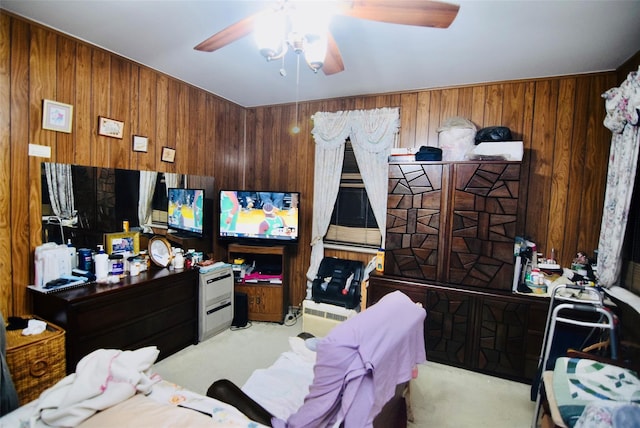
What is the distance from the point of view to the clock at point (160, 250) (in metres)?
2.88

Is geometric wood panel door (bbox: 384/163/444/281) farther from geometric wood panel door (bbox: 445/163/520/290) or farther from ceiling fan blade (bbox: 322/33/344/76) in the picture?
ceiling fan blade (bbox: 322/33/344/76)

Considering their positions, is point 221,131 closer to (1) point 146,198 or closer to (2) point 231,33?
(1) point 146,198

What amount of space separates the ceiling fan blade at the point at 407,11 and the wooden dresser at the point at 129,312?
7.79ft

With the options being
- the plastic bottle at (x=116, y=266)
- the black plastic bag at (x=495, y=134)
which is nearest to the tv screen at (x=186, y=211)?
the plastic bottle at (x=116, y=266)

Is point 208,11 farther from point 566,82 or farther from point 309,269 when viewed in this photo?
point 566,82

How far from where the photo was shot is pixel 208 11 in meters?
1.93

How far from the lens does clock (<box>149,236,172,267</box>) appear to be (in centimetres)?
288

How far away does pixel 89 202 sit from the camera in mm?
2514

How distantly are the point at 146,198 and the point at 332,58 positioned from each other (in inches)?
86.1

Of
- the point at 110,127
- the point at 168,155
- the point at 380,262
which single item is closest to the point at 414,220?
the point at 380,262

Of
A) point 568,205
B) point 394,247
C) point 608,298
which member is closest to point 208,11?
point 394,247

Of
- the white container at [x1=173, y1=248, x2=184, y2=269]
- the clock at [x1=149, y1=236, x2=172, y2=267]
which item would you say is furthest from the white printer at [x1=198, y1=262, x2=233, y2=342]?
the clock at [x1=149, y1=236, x2=172, y2=267]

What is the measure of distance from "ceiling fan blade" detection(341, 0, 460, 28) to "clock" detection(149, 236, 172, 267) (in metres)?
2.48

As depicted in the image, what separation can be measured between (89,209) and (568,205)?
13.4 ft
